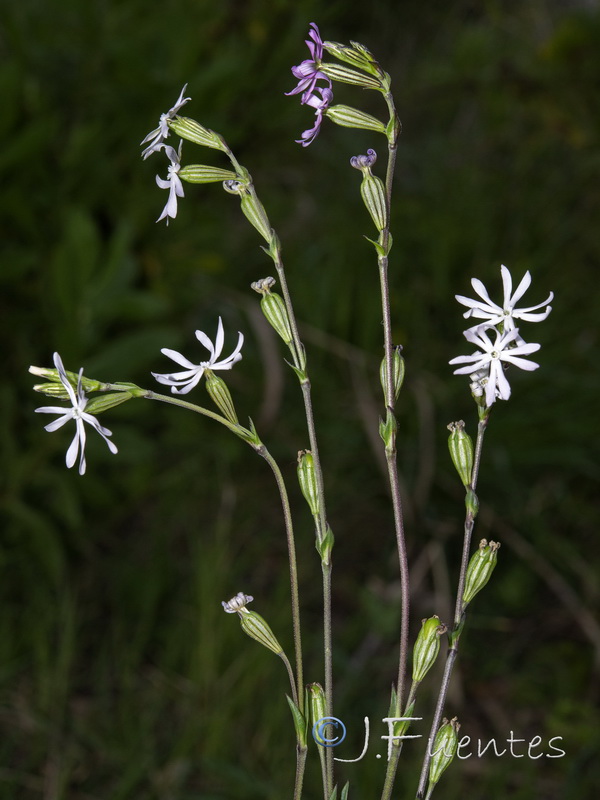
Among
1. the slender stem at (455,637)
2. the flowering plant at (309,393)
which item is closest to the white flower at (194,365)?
the flowering plant at (309,393)

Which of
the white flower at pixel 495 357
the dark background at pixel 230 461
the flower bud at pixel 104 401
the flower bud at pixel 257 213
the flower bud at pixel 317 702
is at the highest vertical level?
the flower bud at pixel 257 213

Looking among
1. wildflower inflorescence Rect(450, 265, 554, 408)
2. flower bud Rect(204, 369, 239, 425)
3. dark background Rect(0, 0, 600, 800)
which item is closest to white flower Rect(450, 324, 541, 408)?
wildflower inflorescence Rect(450, 265, 554, 408)

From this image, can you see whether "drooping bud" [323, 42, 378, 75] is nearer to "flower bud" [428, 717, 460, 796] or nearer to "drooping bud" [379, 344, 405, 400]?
"drooping bud" [379, 344, 405, 400]

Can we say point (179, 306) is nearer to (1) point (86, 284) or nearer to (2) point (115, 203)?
(2) point (115, 203)

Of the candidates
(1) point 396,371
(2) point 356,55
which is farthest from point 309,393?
(2) point 356,55

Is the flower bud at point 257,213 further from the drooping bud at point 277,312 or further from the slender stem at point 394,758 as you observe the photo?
the slender stem at point 394,758

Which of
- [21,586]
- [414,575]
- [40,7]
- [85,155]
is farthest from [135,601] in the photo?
[40,7]
